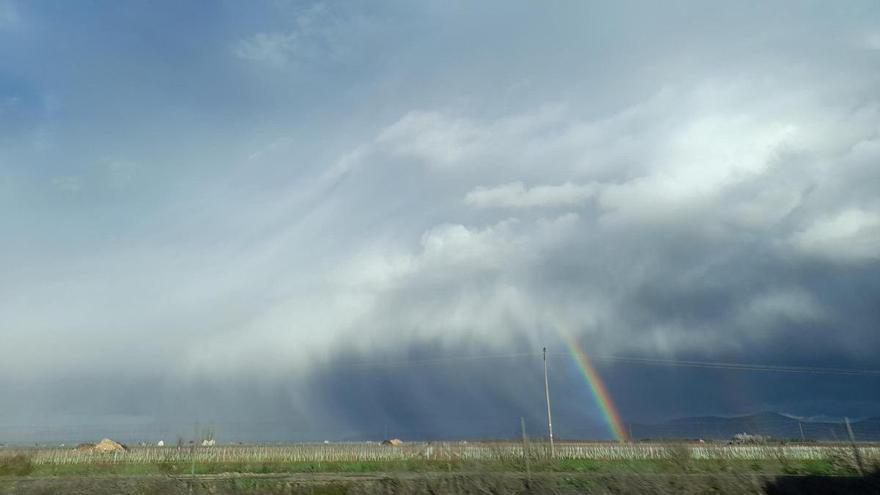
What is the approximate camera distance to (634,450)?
198 feet

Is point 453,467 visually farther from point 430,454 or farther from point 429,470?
point 430,454

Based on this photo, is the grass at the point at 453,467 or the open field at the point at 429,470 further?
the grass at the point at 453,467

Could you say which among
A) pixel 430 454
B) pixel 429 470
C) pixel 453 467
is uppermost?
pixel 453 467

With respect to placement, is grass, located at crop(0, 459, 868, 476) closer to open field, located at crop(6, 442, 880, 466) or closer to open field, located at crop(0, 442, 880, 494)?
open field, located at crop(0, 442, 880, 494)

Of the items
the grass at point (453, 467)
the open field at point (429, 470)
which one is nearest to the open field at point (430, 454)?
the open field at point (429, 470)

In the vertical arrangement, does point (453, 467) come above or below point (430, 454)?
above

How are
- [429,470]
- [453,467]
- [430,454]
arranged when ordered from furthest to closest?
1. [430,454]
2. [429,470]
3. [453,467]

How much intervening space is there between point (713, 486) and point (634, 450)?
26488 mm

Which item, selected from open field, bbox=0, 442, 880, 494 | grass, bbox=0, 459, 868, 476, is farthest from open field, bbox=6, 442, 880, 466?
grass, bbox=0, 459, 868, 476

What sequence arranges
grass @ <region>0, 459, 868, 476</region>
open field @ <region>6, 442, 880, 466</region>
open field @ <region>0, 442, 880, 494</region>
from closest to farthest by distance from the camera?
open field @ <region>0, 442, 880, 494</region> → grass @ <region>0, 459, 868, 476</region> → open field @ <region>6, 442, 880, 466</region>

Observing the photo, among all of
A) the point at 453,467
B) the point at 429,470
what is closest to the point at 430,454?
the point at 429,470

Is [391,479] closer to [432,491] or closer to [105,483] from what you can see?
[432,491]

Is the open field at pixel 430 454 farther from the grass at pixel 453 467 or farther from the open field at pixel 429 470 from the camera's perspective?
the grass at pixel 453 467

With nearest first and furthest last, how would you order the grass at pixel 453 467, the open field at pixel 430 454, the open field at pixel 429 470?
the open field at pixel 429 470 → the grass at pixel 453 467 → the open field at pixel 430 454
